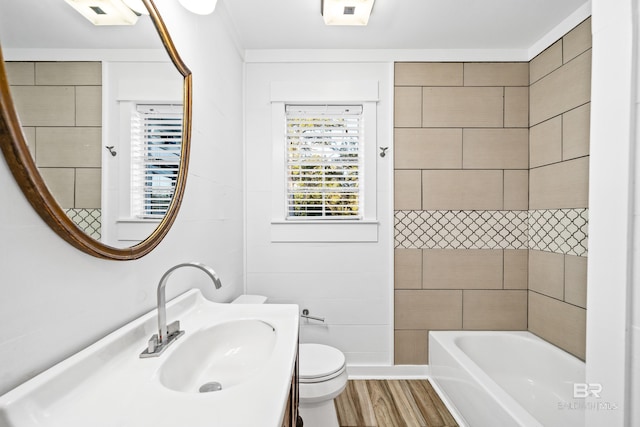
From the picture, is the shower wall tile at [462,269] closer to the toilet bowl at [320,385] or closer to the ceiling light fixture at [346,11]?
the toilet bowl at [320,385]

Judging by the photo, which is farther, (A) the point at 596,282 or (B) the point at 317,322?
(B) the point at 317,322

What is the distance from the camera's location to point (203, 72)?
1.59 m

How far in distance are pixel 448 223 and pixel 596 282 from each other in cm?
132

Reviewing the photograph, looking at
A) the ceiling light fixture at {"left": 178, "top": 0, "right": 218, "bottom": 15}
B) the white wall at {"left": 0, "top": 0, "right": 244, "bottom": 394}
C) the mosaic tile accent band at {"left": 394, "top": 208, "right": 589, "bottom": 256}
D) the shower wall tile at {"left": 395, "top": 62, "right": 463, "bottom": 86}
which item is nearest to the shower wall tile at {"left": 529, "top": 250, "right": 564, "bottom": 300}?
the mosaic tile accent band at {"left": 394, "top": 208, "right": 589, "bottom": 256}

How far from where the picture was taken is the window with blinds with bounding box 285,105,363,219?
238 cm

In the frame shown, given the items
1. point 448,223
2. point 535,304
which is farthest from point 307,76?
point 535,304

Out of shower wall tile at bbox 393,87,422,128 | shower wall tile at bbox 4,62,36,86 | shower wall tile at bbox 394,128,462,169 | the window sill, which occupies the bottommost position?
the window sill

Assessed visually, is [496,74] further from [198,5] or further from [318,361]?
[318,361]

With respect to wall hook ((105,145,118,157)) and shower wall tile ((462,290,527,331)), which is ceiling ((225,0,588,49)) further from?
shower wall tile ((462,290,527,331))

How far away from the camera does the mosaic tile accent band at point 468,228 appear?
2377mm

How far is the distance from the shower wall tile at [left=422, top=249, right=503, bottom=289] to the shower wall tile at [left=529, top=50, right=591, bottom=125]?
40.3 inches

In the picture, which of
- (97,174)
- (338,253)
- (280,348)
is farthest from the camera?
(338,253)

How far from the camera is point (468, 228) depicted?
2381 mm

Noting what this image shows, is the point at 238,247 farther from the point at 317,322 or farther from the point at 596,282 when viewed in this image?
the point at 596,282
